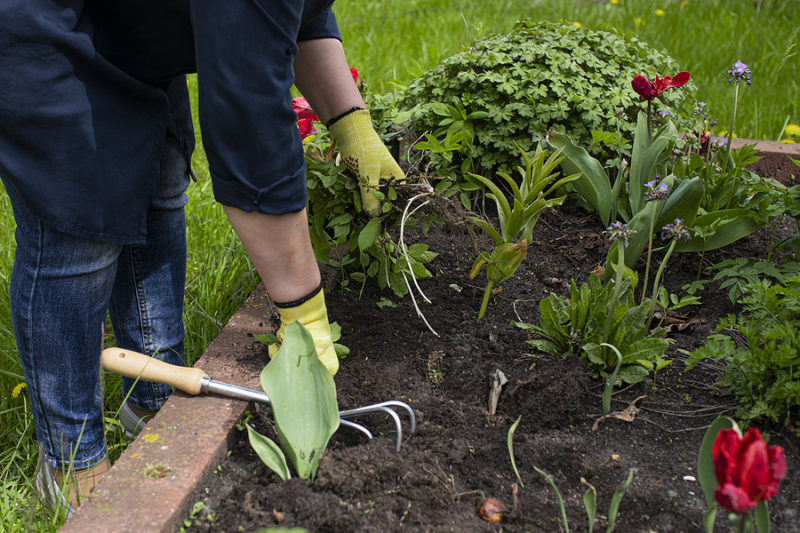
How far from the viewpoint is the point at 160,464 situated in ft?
3.97

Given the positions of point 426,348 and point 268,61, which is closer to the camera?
point 268,61

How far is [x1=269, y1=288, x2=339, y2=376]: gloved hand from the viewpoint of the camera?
4.87ft

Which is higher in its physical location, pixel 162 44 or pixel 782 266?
pixel 162 44

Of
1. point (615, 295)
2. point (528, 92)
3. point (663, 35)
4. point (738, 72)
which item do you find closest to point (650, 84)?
point (738, 72)

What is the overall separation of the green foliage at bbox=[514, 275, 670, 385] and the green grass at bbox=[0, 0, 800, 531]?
959 millimetres

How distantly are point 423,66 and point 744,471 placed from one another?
3.13 meters

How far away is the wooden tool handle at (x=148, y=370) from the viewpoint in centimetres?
136

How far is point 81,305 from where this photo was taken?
140cm

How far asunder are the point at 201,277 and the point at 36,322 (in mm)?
830

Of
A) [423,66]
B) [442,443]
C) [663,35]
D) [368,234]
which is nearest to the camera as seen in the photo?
[442,443]

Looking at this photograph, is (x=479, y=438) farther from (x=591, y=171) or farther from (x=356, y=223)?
(x=591, y=171)

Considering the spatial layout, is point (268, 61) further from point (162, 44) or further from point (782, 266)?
point (782, 266)

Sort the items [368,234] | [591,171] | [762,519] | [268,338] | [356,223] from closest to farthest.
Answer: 1. [762,519]
2. [268,338]
3. [368,234]
4. [356,223]
5. [591,171]

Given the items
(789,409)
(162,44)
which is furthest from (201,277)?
(789,409)
